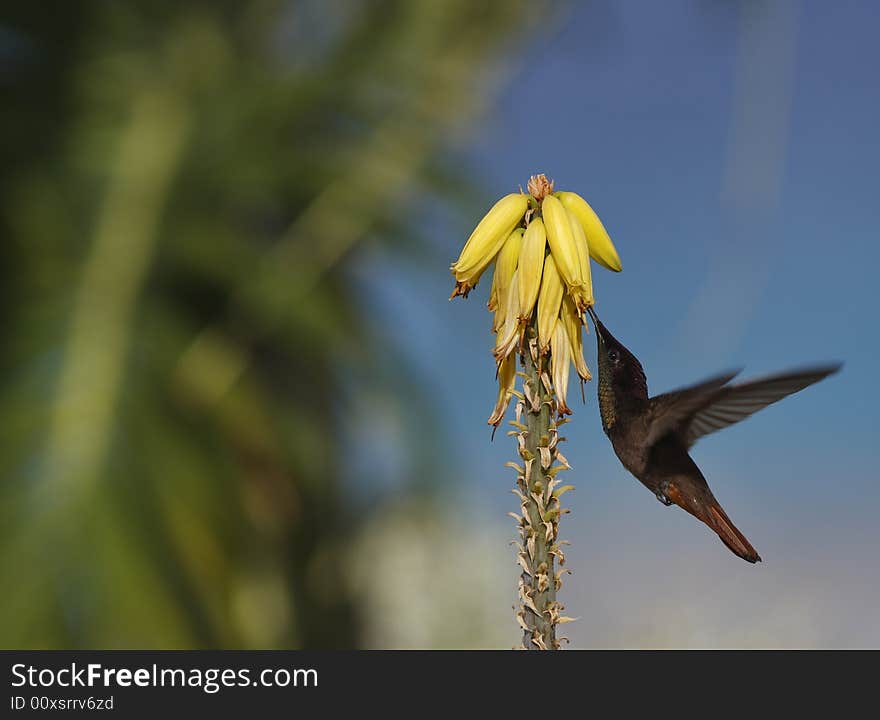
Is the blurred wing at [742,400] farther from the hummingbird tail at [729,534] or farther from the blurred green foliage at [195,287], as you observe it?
A: the blurred green foliage at [195,287]

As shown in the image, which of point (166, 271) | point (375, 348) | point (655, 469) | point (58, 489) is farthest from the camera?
point (375, 348)

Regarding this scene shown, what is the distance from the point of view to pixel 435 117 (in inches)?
49.6

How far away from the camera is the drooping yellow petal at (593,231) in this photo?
384 mm

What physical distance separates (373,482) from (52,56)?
1.01 m

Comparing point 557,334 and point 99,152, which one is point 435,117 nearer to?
point 99,152

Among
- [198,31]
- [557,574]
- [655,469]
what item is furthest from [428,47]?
[557,574]

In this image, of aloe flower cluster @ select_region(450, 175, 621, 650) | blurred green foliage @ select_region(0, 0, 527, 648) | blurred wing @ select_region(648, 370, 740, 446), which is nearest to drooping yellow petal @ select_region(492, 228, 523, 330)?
aloe flower cluster @ select_region(450, 175, 621, 650)

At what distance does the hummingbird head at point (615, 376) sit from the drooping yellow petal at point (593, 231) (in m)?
0.04

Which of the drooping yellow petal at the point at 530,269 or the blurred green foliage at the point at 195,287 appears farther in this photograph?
the blurred green foliage at the point at 195,287

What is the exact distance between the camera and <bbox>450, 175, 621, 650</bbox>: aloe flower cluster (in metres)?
0.37

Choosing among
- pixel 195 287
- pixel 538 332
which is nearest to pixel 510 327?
pixel 538 332

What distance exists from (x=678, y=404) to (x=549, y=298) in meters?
0.12

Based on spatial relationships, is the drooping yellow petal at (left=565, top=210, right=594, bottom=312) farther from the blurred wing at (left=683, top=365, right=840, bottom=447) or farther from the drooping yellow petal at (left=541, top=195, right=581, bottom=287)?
the blurred wing at (left=683, top=365, right=840, bottom=447)

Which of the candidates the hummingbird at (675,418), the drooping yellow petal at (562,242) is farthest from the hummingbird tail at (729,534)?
the drooping yellow petal at (562,242)
